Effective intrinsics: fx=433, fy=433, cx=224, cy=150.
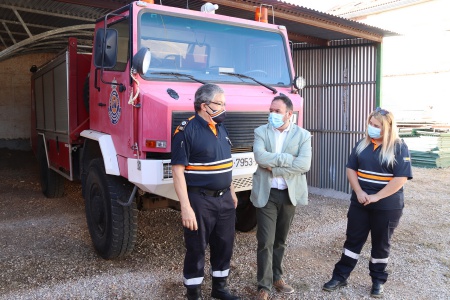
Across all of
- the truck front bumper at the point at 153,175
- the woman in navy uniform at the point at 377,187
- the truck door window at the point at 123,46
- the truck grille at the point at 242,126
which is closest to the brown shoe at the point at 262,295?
the woman in navy uniform at the point at 377,187

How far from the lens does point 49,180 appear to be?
7477mm

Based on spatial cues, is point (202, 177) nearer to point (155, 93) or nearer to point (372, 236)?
point (155, 93)

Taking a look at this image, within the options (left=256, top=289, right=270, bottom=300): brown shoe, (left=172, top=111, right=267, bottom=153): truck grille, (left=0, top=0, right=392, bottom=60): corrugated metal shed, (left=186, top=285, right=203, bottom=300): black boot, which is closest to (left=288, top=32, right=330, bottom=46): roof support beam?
(left=0, top=0, right=392, bottom=60): corrugated metal shed

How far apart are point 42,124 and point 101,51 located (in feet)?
12.8

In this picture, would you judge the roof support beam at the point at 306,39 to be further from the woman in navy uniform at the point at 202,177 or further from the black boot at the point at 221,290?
the black boot at the point at 221,290

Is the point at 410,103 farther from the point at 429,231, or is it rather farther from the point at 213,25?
the point at 213,25

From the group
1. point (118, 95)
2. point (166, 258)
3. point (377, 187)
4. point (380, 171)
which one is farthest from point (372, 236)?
point (118, 95)

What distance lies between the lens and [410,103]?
63.2 feet

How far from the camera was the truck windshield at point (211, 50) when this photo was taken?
4172 millimetres

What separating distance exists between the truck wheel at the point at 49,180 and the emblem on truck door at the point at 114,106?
3499 millimetres

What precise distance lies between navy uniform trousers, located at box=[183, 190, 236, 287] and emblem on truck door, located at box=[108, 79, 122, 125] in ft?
4.66

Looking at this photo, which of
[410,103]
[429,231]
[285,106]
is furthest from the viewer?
[410,103]

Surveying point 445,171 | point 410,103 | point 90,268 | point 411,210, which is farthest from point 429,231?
point 410,103

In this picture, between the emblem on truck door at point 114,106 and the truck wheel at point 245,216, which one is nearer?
the emblem on truck door at point 114,106
